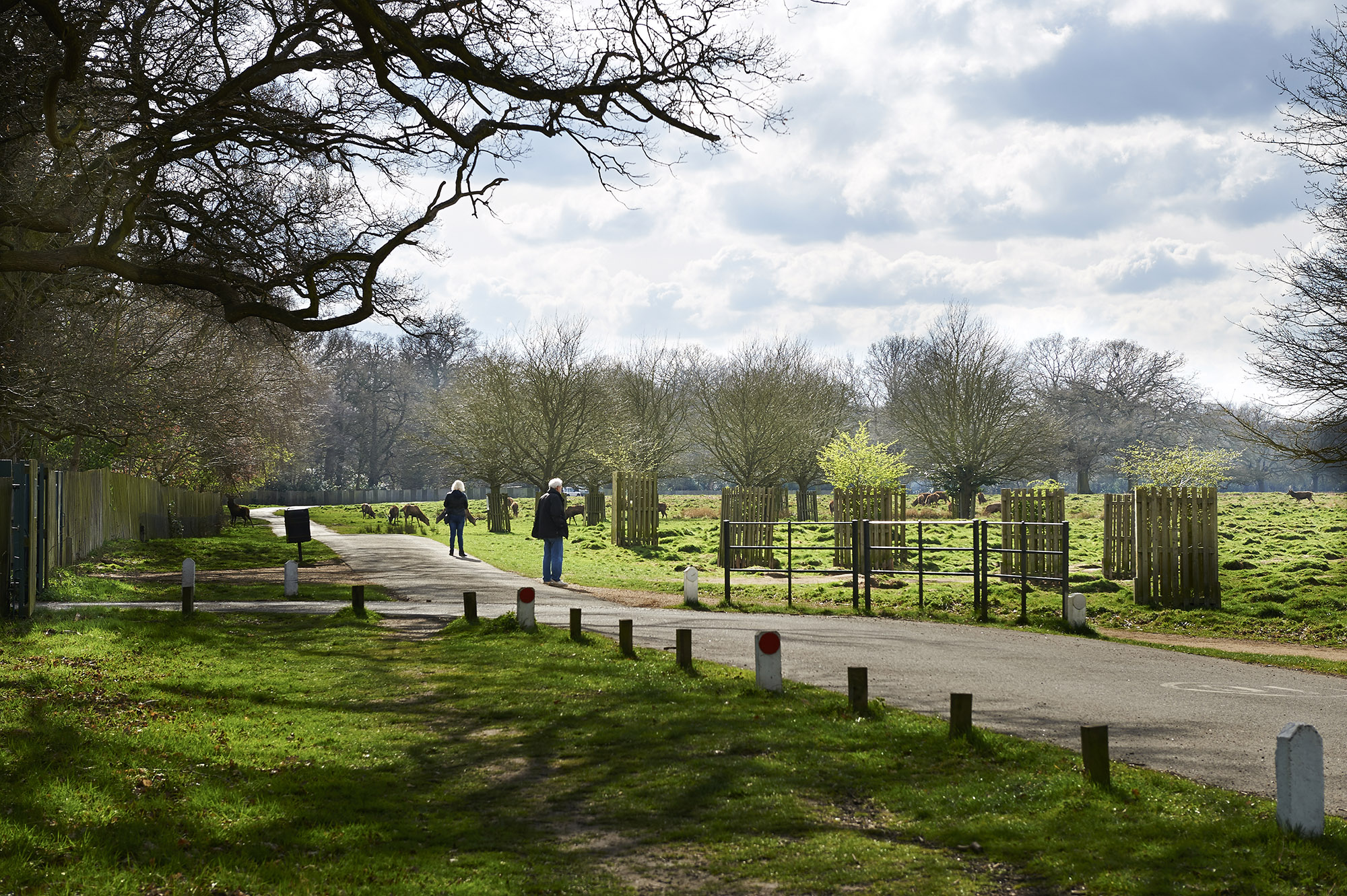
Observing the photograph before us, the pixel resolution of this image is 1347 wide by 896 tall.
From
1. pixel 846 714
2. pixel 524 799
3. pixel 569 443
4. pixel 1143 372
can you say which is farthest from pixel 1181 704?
pixel 1143 372

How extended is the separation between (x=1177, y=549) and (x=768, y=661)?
11141 millimetres

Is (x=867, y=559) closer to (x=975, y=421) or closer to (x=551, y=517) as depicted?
(x=551, y=517)

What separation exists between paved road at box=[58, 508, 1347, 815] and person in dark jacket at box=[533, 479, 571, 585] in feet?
6.70

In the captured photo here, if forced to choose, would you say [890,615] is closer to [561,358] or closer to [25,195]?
[25,195]

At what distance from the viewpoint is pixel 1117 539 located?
2275 cm

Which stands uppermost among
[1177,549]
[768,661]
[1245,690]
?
[1177,549]

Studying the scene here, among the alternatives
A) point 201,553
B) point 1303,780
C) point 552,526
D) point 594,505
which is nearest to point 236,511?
point 594,505

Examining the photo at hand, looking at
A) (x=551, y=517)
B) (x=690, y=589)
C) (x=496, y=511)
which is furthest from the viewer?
(x=496, y=511)

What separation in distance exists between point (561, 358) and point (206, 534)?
53.0 ft

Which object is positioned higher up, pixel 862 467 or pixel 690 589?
pixel 862 467

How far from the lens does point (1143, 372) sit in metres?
74.0

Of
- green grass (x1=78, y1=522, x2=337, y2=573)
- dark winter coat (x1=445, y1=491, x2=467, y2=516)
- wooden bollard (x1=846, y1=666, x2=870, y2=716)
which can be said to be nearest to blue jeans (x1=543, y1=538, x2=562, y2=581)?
dark winter coat (x1=445, y1=491, x2=467, y2=516)

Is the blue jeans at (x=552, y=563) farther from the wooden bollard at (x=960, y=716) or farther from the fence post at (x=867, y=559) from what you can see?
the wooden bollard at (x=960, y=716)

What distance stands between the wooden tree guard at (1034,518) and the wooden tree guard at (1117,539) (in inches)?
38.9
